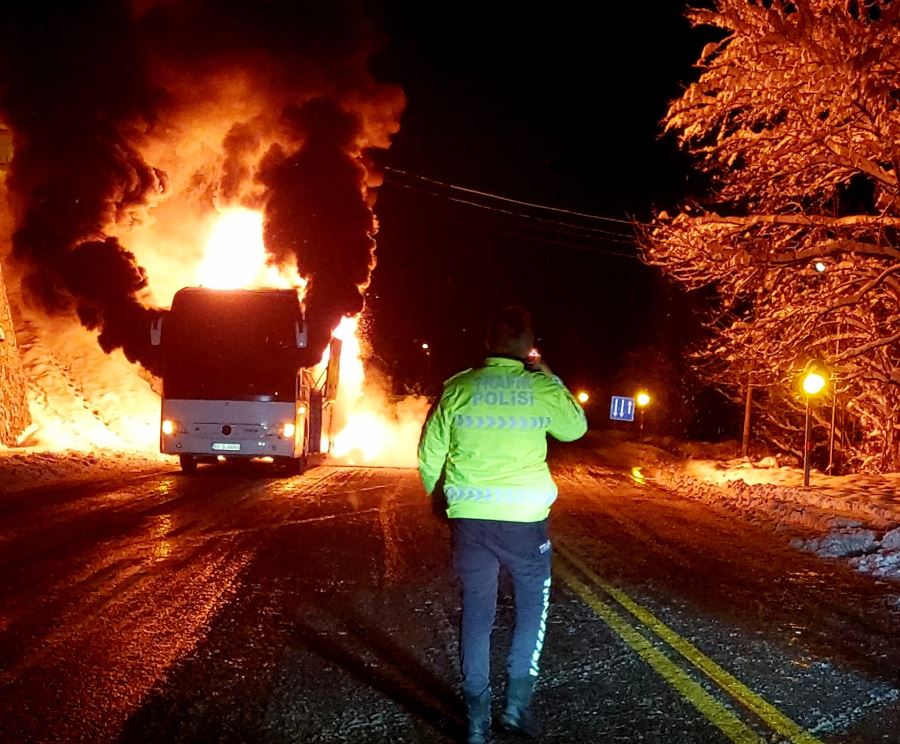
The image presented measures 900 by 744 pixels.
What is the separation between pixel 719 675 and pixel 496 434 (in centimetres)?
218

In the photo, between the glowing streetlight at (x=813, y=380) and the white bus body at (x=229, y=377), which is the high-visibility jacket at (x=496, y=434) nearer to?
the glowing streetlight at (x=813, y=380)

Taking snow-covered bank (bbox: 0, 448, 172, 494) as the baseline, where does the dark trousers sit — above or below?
above

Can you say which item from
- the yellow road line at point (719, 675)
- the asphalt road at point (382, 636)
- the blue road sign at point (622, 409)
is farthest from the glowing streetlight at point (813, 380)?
the blue road sign at point (622, 409)

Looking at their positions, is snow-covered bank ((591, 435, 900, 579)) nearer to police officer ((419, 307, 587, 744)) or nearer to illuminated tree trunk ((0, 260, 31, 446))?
police officer ((419, 307, 587, 744))

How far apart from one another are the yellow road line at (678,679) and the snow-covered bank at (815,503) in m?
3.53

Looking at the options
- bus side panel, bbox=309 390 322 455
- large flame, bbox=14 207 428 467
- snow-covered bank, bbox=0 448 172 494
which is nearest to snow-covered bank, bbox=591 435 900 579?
bus side panel, bbox=309 390 322 455

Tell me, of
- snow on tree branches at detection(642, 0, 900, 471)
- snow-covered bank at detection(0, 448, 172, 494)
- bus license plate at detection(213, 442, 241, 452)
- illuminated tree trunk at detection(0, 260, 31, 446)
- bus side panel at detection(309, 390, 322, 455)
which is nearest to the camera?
snow on tree branches at detection(642, 0, 900, 471)

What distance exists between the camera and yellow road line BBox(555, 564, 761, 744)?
423 cm

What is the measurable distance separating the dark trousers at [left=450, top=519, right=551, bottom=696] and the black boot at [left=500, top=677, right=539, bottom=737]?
0.16 ft

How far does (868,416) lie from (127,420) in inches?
717

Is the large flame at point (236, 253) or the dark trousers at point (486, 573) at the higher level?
the large flame at point (236, 253)

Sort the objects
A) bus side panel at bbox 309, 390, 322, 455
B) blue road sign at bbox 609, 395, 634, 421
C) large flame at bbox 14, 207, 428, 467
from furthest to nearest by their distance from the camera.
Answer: blue road sign at bbox 609, 395, 634, 421 < large flame at bbox 14, 207, 428, 467 < bus side panel at bbox 309, 390, 322, 455

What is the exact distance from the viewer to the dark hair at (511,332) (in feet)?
13.4

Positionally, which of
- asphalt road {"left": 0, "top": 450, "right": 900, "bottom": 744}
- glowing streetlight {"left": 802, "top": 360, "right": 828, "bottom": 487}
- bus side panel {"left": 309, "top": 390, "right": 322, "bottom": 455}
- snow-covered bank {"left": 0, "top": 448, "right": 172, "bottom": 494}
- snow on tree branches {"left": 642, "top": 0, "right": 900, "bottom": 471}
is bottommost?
asphalt road {"left": 0, "top": 450, "right": 900, "bottom": 744}
